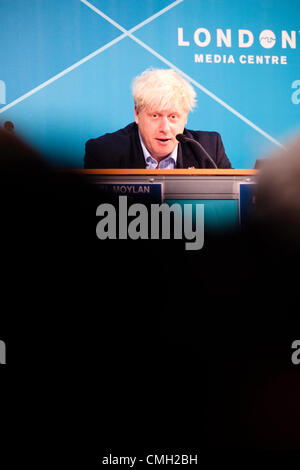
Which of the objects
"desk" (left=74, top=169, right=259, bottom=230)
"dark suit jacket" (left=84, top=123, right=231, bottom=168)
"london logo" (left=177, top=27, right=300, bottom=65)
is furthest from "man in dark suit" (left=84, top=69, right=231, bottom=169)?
"desk" (left=74, top=169, right=259, bottom=230)

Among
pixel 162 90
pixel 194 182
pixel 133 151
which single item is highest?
pixel 162 90

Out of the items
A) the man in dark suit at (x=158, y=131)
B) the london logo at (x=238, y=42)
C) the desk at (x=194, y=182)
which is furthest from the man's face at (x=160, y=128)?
the desk at (x=194, y=182)

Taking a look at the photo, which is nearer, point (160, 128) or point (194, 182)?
point (194, 182)

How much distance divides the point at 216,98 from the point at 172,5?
61cm

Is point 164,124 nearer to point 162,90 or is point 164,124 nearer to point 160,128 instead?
point 160,128

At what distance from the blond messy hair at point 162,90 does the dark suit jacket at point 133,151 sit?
0.16 metres

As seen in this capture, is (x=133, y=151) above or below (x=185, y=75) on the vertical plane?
below

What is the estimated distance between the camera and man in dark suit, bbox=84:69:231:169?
8.12 feet

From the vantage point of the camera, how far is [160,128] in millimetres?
2514

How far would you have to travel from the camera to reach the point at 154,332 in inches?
12.8

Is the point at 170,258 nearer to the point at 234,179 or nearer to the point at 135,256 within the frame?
the point at 135,256

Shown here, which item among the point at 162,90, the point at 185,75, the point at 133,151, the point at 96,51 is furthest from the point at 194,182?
the point at 96,51

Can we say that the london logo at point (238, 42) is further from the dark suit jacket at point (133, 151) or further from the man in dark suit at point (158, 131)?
Result: the dark suit jacket at point (133, 151)

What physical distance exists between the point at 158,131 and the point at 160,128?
2cm
